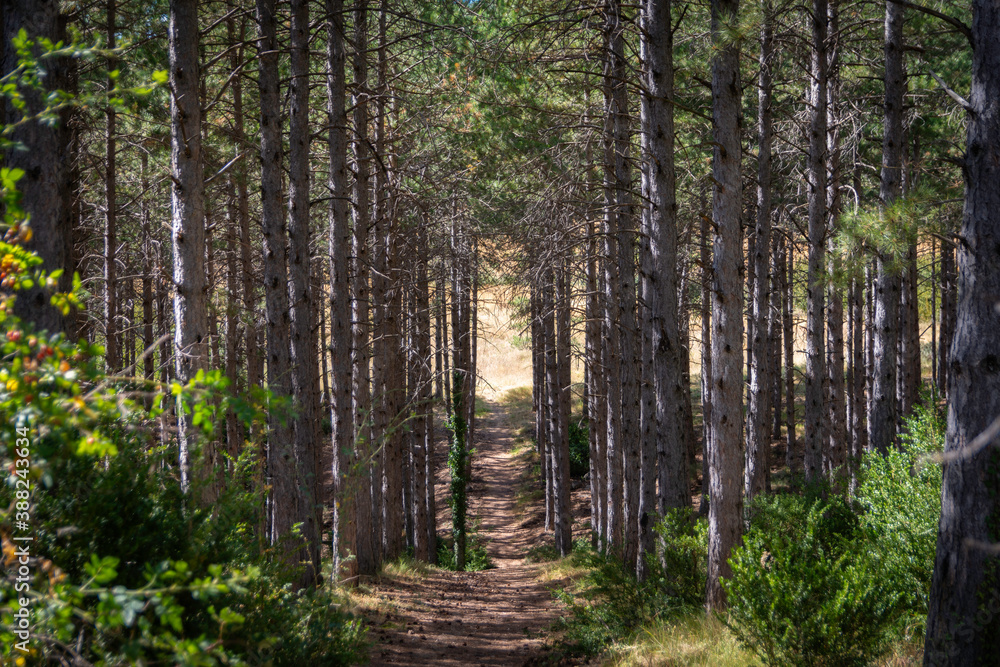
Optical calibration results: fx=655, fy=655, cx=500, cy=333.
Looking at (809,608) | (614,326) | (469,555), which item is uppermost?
(614,326)

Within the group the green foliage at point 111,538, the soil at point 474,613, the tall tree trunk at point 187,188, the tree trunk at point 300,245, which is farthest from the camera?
the soil at point 474,613

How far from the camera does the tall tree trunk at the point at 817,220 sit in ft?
31.5

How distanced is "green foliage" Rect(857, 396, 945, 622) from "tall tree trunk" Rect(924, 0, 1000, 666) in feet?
1.96

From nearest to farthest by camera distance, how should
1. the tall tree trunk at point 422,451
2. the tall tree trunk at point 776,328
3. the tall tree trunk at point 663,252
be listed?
the tall tree trunk at point 663,252 → the tall tree trunk at point 422,451 → the tall tree trunk at point 776,328

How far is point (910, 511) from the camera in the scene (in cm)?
586

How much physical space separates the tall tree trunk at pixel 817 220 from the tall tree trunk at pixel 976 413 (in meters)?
5.22

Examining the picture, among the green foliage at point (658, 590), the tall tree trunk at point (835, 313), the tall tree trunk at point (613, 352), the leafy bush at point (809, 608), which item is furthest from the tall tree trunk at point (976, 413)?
the tall tree trunk at point (835, 313)

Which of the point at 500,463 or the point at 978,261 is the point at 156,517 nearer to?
the point at 978,261

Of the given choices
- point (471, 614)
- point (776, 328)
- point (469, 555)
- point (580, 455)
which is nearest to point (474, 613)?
point (471, 614)

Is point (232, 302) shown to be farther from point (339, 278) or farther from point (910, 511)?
point (910, 511)

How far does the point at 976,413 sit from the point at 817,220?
669 cm

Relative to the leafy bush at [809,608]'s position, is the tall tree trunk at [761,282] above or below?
above

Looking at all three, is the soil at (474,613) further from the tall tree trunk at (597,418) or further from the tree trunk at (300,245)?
the tall tree trunk at (597,418)

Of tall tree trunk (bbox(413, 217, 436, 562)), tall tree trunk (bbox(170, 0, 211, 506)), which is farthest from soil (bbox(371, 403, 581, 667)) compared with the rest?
tall tree trunk (bbox(170, 0, 211, 506))
